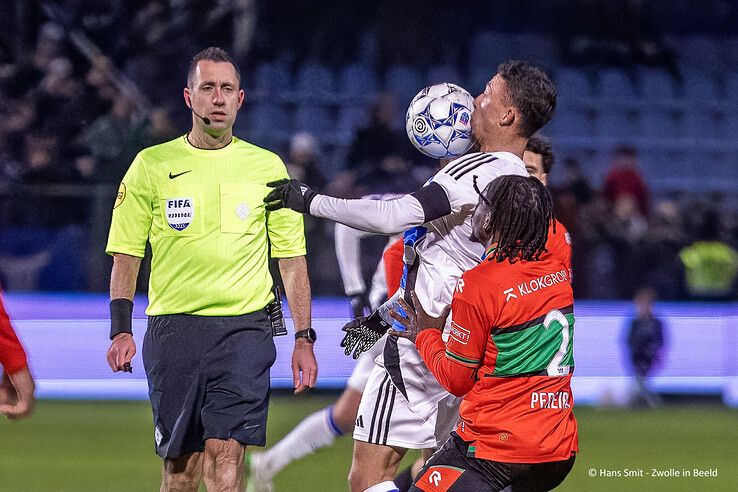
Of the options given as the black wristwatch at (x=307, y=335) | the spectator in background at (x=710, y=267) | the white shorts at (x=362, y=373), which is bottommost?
the spectator in background at (x=710, y=267)

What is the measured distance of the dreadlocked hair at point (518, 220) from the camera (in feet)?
13.3

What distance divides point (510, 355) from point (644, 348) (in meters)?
8.05

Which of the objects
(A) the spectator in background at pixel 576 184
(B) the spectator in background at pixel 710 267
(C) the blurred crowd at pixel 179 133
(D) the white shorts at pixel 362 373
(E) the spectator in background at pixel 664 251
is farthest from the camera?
(A) the spectator in background at pixel 576 184

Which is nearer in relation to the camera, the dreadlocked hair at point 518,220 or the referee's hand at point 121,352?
the dreadlocked hair at point 518,220

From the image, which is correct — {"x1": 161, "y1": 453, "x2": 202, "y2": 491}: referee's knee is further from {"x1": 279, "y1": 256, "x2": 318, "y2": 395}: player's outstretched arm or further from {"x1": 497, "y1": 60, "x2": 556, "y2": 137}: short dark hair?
{"x1": 497, "y1": 60, "x2": 556, "y2": 137}: short dark hair

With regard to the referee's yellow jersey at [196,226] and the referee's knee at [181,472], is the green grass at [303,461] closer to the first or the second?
the referee's knee at [181,472]

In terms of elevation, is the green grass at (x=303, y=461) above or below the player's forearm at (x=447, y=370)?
below

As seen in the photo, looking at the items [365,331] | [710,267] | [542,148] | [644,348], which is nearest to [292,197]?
[365,331]

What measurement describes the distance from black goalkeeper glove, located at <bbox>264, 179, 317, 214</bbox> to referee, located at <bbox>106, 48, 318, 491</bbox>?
28.1 inches

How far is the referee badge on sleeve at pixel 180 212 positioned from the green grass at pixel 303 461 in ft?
8.97

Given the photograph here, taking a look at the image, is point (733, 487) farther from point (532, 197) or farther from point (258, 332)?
point (532, 197)

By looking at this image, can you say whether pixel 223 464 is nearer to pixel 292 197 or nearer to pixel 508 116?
pixel 292 197

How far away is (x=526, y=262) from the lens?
13.5 feet

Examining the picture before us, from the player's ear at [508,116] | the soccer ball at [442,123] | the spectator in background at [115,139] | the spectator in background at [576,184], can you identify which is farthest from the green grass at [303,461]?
the player's ear at [508,116]
